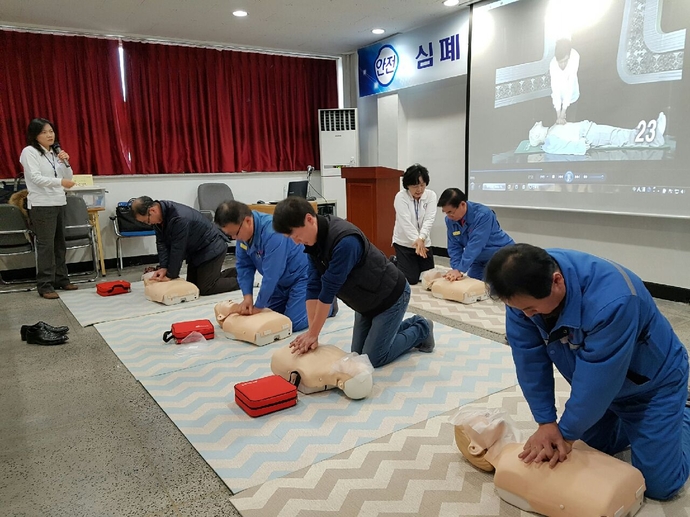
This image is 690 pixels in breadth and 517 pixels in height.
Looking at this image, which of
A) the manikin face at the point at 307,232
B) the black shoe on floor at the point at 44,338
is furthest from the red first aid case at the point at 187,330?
the manikin face at the point at 307,232

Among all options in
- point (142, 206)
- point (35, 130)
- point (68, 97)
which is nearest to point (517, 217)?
point (142, 206)

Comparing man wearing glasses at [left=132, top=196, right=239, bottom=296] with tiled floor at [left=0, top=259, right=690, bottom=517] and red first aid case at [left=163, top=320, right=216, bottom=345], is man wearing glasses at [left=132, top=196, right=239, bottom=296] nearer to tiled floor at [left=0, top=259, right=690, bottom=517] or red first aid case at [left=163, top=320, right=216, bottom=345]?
red first aid case at [left=163, top=320, right=216, bottom=345]

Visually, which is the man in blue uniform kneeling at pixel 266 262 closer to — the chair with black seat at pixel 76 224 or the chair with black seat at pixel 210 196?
the chair with black seat at pixel 76 224

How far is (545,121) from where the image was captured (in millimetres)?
4176

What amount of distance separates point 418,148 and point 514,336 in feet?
15.5

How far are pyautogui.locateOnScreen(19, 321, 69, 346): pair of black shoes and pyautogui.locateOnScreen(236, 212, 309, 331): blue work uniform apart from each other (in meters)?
1.12

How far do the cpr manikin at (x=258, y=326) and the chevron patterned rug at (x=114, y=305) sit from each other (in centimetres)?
90

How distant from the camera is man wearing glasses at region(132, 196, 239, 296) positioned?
3660 mm

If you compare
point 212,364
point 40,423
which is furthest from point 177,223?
point 40,423

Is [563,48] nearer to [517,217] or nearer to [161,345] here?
[517,217]

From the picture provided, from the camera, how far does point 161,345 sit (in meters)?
2.96

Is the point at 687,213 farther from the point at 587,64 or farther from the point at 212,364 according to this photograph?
the point at 212,364

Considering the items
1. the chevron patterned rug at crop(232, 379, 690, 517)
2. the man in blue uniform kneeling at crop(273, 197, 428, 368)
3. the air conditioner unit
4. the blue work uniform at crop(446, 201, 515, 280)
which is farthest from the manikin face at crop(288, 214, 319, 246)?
the air conditioner unit

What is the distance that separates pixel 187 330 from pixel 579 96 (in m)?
3.31
